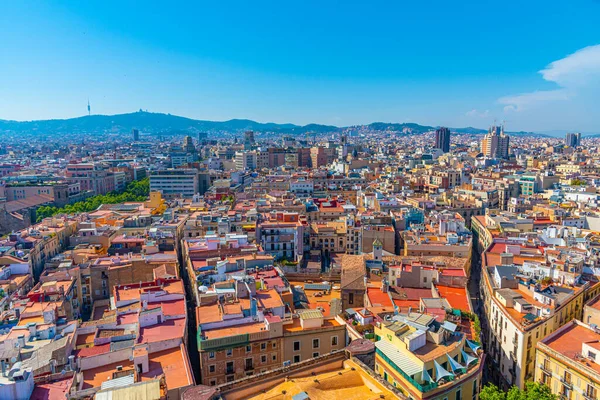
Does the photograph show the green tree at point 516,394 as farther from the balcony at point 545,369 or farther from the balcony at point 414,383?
the balcony at point 545,369

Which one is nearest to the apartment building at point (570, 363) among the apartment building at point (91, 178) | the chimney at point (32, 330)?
the chimney at point (32, 330)

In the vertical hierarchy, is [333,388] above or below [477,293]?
above

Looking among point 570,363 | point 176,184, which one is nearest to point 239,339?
point 570,363

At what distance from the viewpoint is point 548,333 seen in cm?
3262

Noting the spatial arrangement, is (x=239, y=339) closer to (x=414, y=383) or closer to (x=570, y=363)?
(x=414, y=383)

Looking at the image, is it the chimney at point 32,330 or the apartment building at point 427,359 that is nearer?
the apartment building at point 427,359

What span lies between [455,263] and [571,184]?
7343 centimetres

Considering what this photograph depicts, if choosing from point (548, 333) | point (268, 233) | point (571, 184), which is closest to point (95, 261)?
point (268, 233)

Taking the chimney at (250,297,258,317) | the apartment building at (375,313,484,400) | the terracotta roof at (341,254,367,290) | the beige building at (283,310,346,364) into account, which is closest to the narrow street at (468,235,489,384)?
the terracotta roof at (341,254,367,290)

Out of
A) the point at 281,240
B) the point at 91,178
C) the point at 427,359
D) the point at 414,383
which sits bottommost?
the point at 281,240

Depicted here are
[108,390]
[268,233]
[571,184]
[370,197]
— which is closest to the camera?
[108,390]

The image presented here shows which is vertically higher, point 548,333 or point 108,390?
point 108,390

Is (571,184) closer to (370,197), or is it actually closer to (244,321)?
(370,197)

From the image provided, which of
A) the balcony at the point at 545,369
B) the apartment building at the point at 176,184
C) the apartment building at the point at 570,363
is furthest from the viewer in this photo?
the apartment building at the point at 176,184
